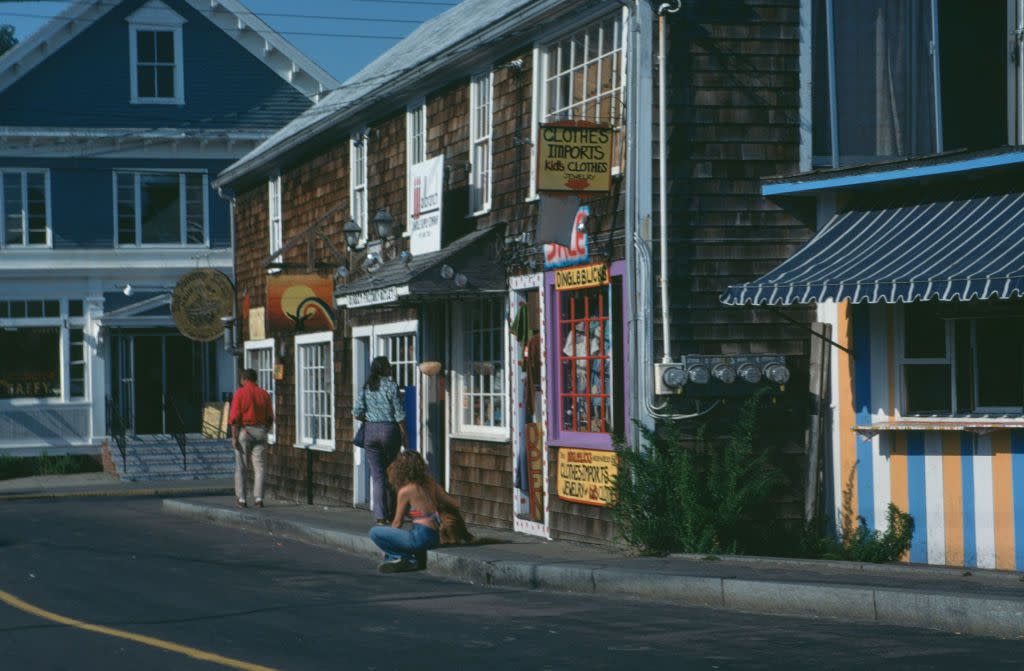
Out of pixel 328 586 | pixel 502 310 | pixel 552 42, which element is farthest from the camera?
pixel 502 310

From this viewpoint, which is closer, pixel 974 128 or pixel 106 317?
pixel 974 128

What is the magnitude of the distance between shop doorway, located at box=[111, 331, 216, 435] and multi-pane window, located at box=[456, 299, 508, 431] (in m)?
18.2

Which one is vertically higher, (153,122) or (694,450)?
(153,122)

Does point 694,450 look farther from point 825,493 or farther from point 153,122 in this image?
point 153,122

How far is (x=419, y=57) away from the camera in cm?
2055

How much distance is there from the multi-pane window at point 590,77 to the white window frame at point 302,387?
8.19 metres

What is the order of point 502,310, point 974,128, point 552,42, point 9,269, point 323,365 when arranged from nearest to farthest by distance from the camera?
point 974,128
point 552,42
point 502,310
point 323,365
point 9,269

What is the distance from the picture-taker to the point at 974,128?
47.5 feet

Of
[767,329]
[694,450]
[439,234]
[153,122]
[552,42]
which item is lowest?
[694,450]

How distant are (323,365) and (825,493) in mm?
11517

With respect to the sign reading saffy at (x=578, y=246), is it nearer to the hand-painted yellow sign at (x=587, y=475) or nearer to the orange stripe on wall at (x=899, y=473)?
the hand-painted yellow sign at (x=587, y=475)

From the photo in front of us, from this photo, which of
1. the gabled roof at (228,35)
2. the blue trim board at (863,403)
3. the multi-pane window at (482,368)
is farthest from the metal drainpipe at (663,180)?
the gabled roof at (228,35)

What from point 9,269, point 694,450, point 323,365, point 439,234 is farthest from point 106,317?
point 694,450

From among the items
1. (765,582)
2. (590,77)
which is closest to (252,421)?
(590,77)
